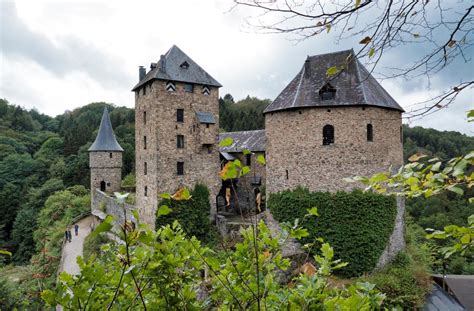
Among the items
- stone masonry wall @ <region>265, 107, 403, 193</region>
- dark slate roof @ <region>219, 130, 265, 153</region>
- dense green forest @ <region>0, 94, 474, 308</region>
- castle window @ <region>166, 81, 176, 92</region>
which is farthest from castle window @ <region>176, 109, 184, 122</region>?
dense green forest @ <region>0, 94, 474, 308</region>

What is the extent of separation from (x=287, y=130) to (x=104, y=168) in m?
21.8

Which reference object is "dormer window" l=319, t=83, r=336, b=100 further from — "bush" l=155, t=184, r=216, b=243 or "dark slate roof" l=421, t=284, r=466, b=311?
"dark slate roof" l=421, t=284, r=466, b=311

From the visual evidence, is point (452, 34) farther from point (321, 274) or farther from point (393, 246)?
point (393, 246)

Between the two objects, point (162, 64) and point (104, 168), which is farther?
point (104, 168)

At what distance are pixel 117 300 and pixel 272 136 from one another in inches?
614

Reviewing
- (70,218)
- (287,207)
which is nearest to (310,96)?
(287,207)

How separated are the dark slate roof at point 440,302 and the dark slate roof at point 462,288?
0.56m

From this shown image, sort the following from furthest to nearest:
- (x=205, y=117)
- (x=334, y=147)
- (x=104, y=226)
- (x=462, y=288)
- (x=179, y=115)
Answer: (x=205, y=117) → (x=179, y=115) → (x=462, y=288) → (x=334, y=147) → (x=104, y=226)

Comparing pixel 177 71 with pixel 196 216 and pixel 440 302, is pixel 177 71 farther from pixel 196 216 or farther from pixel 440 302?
pixel 440 302

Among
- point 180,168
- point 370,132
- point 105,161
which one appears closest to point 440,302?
point 370,132

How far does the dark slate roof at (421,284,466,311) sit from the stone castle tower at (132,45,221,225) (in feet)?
40.8

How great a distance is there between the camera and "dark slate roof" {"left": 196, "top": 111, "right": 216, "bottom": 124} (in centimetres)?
2075

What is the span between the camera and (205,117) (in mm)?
21016

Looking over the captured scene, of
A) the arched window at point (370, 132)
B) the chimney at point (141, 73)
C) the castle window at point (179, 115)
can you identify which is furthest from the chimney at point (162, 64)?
the arched window at point (370, 132)
